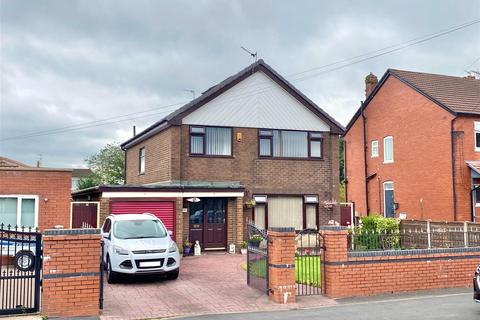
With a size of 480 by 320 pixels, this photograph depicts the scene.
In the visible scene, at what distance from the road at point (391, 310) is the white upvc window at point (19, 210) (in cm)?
914

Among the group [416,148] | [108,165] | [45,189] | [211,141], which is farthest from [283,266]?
[108,165]

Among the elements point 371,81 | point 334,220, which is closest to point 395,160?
point 371,81

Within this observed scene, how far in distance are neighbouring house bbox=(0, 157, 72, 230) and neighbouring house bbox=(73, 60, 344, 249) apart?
91.6 inches

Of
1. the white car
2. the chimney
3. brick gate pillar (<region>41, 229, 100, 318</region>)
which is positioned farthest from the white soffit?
brick gate pillar (<region>41, 229, 100, 318</region>)

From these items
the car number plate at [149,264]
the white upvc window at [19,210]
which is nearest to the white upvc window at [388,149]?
the car number plate at [149,264]

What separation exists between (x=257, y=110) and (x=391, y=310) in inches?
511

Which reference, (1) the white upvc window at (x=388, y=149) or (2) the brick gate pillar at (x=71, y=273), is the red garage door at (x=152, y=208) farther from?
(1) the white upvc window at (x=388, y=149)

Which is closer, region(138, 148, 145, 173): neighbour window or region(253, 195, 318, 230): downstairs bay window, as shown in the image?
region(253, 195, 318, 230): downstairs bay window

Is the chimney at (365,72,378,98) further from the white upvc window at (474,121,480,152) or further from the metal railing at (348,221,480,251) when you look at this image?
the metal railing at (348,221,480,251)

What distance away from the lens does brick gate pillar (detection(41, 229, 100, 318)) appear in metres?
8.42

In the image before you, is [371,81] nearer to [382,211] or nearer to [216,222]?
[382,211]

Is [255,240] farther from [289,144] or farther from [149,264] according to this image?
[289,144]

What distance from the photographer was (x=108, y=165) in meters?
49.1

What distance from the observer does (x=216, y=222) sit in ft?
63.5
